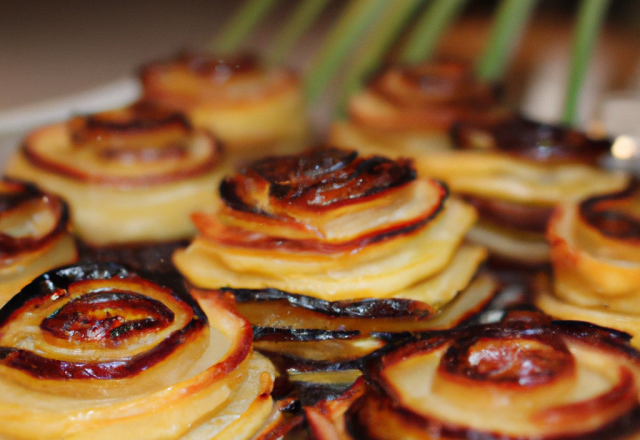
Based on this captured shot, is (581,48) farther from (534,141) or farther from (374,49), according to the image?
(374,49)

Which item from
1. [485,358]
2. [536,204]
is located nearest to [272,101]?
[536,204]

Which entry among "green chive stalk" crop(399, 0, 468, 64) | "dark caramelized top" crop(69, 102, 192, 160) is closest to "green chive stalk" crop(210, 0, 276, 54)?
"green chive stalk" crop(399, 0, 468, 64)

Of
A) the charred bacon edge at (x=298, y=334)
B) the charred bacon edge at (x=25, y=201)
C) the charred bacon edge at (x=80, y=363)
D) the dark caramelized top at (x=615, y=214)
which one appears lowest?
the charred bacon edge at (x=298, y=334)


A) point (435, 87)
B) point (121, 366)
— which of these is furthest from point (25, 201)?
point (435, 87)

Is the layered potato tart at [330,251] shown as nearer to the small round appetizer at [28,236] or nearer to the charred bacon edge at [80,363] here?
the charred bacon edge at [80,363]

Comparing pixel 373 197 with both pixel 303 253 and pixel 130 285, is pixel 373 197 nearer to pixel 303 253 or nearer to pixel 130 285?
pixel 303 253

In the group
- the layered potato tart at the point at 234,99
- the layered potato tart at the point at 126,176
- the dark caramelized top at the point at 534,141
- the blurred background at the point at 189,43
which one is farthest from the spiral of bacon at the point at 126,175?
the blurred background at the point at 189,43
